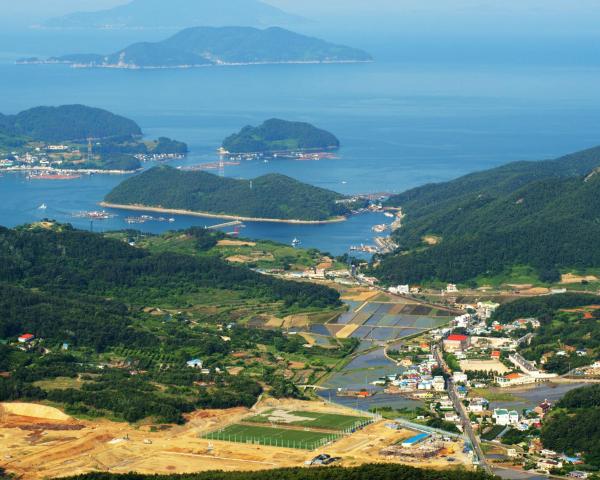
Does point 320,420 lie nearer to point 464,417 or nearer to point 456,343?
point 464,417

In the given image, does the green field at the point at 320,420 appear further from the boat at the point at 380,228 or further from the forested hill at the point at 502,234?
the boat at the point at 380,228

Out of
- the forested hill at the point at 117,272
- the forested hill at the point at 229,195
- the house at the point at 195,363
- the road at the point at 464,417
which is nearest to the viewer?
the road at the point at 464,417

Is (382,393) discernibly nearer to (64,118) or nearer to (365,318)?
(365,318)

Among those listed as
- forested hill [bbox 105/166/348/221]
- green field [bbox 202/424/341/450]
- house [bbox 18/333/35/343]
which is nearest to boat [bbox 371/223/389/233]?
forested hill [bbox 105/166/348/221]

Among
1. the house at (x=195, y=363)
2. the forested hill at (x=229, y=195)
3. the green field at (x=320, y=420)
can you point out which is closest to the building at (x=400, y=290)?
the house at (x=195, y=363)

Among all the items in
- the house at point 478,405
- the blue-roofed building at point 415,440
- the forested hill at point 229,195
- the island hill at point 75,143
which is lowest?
the house at point 478,405

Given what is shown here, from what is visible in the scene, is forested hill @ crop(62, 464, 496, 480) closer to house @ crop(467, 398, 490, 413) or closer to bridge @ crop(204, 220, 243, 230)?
house @ crop(467, 398, 490, 413)

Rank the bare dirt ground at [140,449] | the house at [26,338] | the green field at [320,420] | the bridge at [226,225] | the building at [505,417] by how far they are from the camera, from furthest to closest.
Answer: the bridge at [226,225] < the house at [26,338] < the building at [505,417] < the green field at [320,420] < the bare dirt ground at [140,449]

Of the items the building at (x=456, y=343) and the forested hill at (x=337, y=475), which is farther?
the building at (x=456, y=343)
